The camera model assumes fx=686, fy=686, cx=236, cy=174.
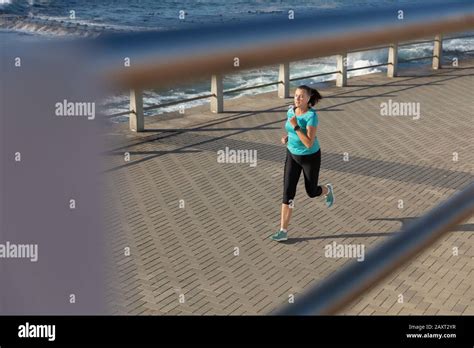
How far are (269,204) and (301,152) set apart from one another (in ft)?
6.07

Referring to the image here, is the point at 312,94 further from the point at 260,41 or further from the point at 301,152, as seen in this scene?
the point at 260,41

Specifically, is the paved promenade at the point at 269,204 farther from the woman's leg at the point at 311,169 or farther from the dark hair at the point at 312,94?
the dark hair at the point at 312,94

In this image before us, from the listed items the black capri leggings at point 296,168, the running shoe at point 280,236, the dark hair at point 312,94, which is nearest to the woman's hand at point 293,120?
the dark hair at point 312,94

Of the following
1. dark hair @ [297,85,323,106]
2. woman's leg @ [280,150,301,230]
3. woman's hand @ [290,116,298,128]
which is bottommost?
woman's leg @ [280,150,301,230]

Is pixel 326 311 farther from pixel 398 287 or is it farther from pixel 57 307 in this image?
pixel 398 287

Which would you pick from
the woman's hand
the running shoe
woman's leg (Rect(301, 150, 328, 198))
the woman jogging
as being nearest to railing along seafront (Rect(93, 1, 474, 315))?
the woman's hand

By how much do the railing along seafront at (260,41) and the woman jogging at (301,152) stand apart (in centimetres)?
398

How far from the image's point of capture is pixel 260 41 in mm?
730

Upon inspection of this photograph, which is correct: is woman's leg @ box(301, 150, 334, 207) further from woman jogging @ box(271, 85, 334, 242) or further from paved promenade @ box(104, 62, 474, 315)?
paved promenade @ box(104, 62, 474, 315)

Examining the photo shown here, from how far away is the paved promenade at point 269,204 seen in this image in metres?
5.59

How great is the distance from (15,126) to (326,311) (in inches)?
18.1

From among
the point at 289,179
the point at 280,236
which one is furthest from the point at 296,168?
the point at 280,236

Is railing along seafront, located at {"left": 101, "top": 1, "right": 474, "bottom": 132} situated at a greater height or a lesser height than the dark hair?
greater

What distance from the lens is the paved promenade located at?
559 cm
